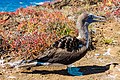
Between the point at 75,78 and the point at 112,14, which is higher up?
the point at 112,14

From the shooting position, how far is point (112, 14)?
19.1 m

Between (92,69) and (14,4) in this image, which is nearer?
(92,69)

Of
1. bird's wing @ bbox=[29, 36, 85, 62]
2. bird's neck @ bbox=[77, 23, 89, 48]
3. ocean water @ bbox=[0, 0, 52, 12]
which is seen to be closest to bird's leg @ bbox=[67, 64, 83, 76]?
bird's wing @ bbox=[29, 36, 85, 62]

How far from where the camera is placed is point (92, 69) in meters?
12.4

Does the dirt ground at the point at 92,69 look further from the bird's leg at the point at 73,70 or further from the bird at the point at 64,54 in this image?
the bird at the point at 64,54

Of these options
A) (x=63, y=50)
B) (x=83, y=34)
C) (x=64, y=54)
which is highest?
(x=83, y=34)

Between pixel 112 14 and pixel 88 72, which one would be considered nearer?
pixel 88 72

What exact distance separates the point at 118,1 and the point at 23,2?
8495 millimetres

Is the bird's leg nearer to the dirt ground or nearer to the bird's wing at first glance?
the dirt ground

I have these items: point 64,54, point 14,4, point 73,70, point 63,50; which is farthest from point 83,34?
point 14,4

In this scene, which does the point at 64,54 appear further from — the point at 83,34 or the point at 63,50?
the point at 83,34

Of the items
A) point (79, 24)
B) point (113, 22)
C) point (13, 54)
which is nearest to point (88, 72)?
point (79, 24)

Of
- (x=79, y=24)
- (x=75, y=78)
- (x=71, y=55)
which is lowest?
(x=75, y=78)

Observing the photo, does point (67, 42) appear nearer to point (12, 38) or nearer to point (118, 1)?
point (12, 38)
